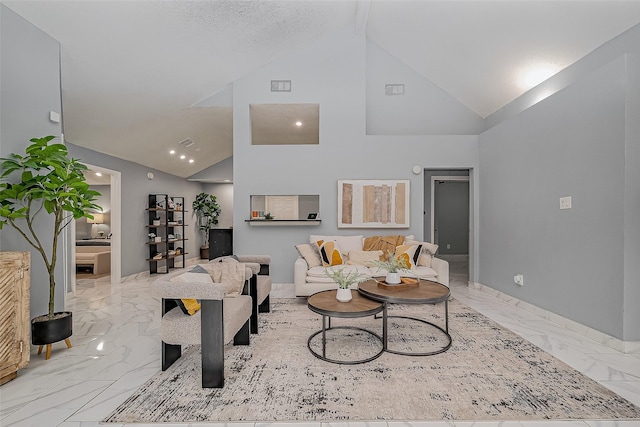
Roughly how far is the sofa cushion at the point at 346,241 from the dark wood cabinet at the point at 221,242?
233 cm

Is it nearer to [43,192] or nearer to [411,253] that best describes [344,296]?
[411,253]

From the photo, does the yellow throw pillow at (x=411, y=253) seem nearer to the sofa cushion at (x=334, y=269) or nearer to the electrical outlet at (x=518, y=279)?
the sofa cushion at (x=334, y=269)

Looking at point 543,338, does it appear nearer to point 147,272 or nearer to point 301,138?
point 301,138

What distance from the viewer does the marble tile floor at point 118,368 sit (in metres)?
1.76

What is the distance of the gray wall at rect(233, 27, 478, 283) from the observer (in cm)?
500

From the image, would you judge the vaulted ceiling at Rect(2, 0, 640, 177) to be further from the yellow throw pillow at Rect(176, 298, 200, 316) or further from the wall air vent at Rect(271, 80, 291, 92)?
the yellow throw pillow at Rect(176, 298, 200, 316)

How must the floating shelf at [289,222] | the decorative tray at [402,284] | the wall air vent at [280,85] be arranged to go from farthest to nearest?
the wall air vent at [280,85] → the floating shelf at [289,222] → the decorative tray at [402,284]

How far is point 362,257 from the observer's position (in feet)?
14.7

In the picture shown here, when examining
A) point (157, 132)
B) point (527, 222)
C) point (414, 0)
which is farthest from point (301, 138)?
point (527, 222)

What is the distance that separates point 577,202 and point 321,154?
3.30 m

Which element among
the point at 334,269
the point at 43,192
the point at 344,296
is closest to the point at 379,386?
the point at 344,296

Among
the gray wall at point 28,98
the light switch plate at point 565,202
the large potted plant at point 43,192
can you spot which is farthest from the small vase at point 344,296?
the gray wall at point 28,98

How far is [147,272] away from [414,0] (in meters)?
6.80

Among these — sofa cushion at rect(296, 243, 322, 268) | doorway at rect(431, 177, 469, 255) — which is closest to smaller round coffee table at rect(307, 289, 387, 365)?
sofa cushion at rect(296, 243, 322, 268)
